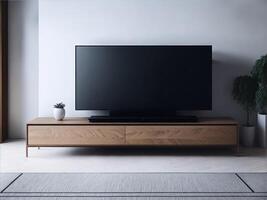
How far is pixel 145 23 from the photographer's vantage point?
15.5ft

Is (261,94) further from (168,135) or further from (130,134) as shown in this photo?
(130,134)

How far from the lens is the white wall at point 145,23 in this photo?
15.5ft

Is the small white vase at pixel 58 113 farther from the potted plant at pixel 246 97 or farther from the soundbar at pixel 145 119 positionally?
the potted plant at pixel 246 97

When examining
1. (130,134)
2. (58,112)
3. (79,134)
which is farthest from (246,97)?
(58,112)

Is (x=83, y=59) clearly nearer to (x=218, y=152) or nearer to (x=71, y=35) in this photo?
(x=71, y=35)

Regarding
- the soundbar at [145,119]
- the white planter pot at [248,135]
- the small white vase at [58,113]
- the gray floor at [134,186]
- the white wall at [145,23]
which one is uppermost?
the white wall at [145,23]

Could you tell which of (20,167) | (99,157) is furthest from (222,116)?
(20,167)

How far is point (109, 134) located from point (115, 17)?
1.59 metres

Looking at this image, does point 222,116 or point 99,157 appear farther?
point 222,116

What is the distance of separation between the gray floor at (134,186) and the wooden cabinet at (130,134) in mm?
808

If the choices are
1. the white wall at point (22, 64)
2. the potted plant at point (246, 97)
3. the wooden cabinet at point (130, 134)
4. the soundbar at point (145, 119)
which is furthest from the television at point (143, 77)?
the white wall at point (22, 64)

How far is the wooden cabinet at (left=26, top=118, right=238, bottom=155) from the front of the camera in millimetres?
4141

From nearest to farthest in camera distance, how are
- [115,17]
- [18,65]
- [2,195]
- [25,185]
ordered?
1. [2,195]
2. [25,185]
3. [115,17]
4. [18,65]

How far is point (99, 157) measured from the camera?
4145 mm
